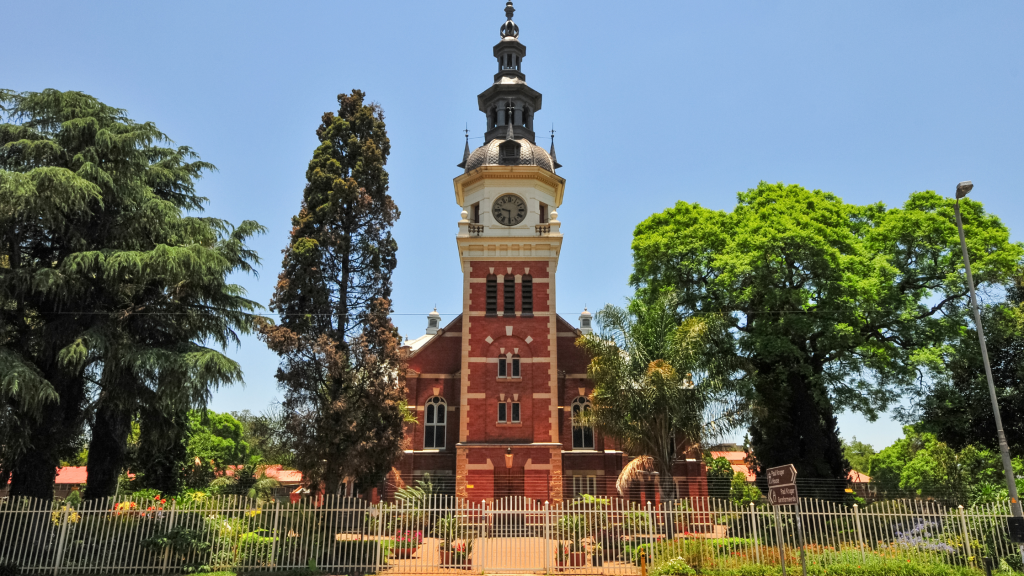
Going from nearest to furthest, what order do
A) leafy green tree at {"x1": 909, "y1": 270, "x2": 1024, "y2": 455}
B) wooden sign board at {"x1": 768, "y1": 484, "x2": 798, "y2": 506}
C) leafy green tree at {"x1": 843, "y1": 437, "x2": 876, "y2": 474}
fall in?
wooden sign board at {"x1": 768, "y1": 484, "x2": 798, "y2": 506}, leafy green tree at {"x1": 909, "y1": 270, "x2": 1024, "y2": 455}, leafy green tree at {"x1": 843, "y1": 437, "x2": 876, "y2": 474}

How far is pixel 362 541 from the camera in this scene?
66.4ft

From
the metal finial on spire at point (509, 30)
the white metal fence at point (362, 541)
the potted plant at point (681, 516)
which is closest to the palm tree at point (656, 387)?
the potted plant at point (681, 516)

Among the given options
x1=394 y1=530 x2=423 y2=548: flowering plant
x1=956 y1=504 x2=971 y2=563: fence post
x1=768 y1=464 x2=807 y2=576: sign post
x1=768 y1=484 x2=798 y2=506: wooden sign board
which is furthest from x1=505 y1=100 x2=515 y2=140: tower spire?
x1=768 y1=484 x2=798 y2=506: wooden sign board

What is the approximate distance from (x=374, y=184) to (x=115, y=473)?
1337cm

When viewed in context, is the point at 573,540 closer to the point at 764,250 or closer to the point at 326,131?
the point at 764,250

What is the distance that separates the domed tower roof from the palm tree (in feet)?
41.5

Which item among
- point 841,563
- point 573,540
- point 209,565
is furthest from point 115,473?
point 841,563

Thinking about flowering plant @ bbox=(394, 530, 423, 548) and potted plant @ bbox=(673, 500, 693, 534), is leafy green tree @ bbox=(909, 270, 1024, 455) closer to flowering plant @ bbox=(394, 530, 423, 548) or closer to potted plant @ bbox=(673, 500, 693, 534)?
potted plant @ bbox=(673, 500, 693, 534)

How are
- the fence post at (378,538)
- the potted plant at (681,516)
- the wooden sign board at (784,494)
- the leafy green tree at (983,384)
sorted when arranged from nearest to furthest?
the wooden sign board at (784,494)
the fence post at (378,538)
the potted plant at (681,516)
the leafy green tree at (983,384)

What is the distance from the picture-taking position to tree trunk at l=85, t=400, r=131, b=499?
2387 cm

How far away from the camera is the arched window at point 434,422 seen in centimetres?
3648

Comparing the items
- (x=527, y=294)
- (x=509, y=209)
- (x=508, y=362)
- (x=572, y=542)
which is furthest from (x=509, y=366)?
(x=572, y=542)

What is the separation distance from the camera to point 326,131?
27.3 meters

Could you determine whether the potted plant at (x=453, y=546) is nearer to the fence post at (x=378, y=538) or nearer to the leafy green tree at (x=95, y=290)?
the fence post at (x=378, y=538)
